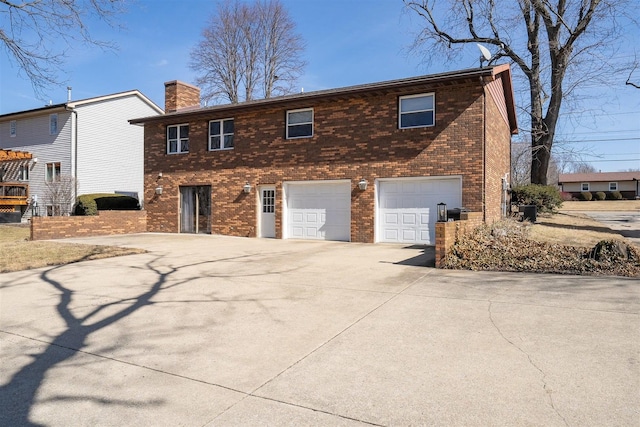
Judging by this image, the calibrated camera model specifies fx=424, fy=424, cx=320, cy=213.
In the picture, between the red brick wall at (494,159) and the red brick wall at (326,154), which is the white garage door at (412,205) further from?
the red brick wall at (494,159)

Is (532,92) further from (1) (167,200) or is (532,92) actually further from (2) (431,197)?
(1) (167,200)

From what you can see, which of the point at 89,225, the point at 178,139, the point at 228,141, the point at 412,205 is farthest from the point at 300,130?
the point at 89,225

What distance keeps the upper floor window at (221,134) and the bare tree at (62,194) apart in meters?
11.0

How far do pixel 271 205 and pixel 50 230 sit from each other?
7893 millimetres

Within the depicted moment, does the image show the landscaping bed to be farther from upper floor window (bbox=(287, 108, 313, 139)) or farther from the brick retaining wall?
upper floor window (bbox=(287, 108, 313, 139))

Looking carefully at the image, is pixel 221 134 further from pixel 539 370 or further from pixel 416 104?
pixel 539 370

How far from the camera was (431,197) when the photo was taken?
13422 mm

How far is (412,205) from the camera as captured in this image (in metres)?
13.7

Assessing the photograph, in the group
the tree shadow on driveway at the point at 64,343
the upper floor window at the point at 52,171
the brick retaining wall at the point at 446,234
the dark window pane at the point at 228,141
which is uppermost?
the dark window pane at the point at 228,141

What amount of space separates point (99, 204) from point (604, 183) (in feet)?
221

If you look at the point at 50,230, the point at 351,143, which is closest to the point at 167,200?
the point at 50,230

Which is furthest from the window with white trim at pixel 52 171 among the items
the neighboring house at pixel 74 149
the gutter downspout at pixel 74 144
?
the gutter downspout at pixel 74 144

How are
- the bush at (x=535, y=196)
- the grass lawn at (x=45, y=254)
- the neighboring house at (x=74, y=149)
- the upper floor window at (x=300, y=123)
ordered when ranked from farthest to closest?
1. the neighboring house at (x=74, y=149)
2. the bush at (x=535, y=196)
3. the upper floor window at (x=300, y=123)
4. the grass lawn at (x=45, y=254)

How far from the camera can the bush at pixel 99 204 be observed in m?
19.0
